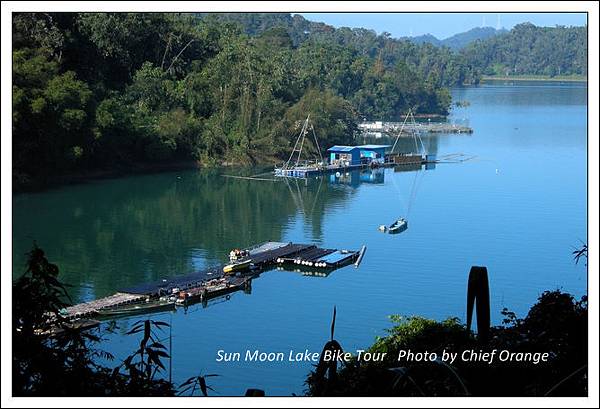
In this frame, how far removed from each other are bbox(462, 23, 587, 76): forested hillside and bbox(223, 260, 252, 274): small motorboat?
16992 mm

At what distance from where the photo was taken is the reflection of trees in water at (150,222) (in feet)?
24.1

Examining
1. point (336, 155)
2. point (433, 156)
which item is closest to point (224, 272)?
point (336, 155)

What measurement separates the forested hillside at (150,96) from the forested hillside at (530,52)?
27.5 ft

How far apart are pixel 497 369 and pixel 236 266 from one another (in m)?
6.08

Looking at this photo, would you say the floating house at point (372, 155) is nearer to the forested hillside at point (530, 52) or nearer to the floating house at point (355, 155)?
the floating house at point (355, 155)

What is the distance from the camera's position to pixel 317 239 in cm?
866

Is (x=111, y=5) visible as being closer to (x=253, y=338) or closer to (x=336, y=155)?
(x=253, y=338)

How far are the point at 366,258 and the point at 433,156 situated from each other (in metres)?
7.82

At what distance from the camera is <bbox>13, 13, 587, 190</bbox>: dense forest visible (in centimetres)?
1061

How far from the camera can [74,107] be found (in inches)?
432

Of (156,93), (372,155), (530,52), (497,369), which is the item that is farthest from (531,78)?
(497,369)

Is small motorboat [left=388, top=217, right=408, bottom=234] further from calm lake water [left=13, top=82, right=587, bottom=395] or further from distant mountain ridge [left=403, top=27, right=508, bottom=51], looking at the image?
distant mountain ridge [left=403, top=27, right=508, bottom=51]

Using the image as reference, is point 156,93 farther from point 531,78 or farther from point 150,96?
point 531,78

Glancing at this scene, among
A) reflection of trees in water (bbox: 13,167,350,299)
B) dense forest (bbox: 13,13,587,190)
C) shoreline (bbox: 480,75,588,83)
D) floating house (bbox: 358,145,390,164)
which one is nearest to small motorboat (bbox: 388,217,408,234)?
reflection of trees in water (bbox: 13,167,350,299)
